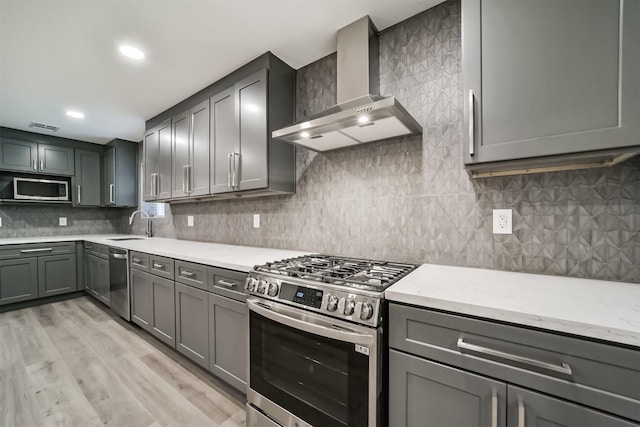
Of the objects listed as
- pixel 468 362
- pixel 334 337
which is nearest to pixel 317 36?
pixel 334 337

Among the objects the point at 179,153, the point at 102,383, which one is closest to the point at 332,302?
the point at 102,383

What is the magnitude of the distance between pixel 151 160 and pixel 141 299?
1688mm

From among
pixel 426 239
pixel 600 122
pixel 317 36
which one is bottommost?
pixel 426 239

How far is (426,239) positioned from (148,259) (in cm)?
240

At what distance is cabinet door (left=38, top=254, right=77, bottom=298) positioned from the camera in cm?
355

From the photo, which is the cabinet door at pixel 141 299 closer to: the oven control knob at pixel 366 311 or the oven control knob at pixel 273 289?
the oven control knob at pixel 273 289

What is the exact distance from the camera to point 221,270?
1.73 metres

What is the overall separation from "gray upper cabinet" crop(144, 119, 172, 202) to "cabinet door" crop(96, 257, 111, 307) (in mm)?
960

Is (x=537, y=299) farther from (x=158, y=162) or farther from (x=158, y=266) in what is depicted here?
(x=158, y=162)

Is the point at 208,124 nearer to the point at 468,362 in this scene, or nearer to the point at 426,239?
the point at 426,239

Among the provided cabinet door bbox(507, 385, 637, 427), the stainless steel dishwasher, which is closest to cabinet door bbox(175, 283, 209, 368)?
the stainless steel dishwasher

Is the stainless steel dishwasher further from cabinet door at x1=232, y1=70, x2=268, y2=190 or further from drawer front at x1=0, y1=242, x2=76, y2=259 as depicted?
cabinet door at x1=232, y1=70, x2=268, y2=190

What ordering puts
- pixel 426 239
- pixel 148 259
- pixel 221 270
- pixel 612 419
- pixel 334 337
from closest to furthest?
1. pixel 612 419
2. pixel 334 337
3. pixel 426 239
4. pixel 221 270
5. pixel 148 259

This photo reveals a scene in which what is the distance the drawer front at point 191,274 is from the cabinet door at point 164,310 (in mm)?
160
